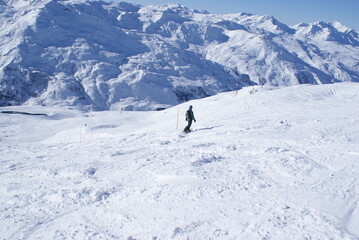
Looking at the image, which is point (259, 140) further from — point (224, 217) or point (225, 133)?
point (224, 217)

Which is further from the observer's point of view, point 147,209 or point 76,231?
point 147,209

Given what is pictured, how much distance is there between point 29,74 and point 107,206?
677 feet

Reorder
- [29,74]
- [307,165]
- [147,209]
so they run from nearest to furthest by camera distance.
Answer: [147,209], [307,165], [29,74]

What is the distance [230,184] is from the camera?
7969 millimetres

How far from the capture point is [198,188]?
25.7 feet

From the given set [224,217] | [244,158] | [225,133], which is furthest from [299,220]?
[225,133]

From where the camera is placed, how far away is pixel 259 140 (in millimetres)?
12391

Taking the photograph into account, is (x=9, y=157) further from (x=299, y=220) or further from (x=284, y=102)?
(x=284, y=102)

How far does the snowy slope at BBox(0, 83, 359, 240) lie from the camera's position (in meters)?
6.22

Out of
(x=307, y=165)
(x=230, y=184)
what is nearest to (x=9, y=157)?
(x=230, y=184)

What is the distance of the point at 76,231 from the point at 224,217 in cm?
303

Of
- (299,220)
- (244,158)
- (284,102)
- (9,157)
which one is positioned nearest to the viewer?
(299,220)

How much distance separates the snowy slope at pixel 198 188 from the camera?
20.4 ft

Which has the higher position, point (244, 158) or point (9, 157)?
point (244, 158)
